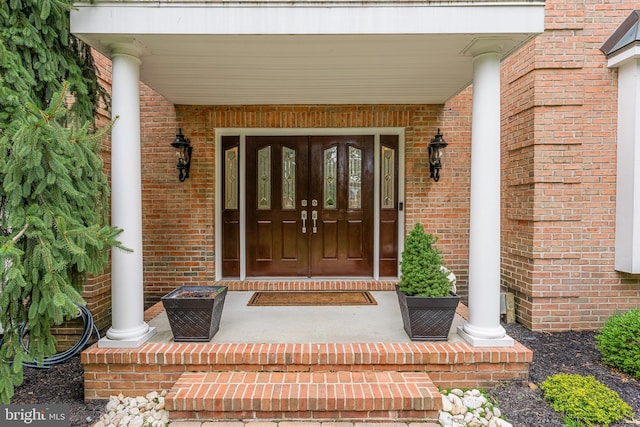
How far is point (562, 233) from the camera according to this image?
366cm

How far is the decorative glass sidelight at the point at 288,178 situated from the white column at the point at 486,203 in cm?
242

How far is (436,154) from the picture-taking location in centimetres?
426

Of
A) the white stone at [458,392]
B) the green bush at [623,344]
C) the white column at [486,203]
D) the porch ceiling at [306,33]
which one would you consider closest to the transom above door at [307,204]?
the porch ceiling at [306,33]

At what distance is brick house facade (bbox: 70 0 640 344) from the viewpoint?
3615 millimetres

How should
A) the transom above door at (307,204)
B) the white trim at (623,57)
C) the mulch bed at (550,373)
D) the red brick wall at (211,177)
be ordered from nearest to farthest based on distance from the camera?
the mulch bed at (550,373), the white trim at (623,57), the red brick wall at (211,177), the transom above door at (307,204)

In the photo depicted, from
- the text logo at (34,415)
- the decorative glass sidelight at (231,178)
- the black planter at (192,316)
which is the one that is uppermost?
the decorative glass sidelight at (231,178)

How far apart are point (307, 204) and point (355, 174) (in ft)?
2.46

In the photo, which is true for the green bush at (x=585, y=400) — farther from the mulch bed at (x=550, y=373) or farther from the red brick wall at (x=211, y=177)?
the red brick wall at (x=211, y=177)

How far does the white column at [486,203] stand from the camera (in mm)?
2709

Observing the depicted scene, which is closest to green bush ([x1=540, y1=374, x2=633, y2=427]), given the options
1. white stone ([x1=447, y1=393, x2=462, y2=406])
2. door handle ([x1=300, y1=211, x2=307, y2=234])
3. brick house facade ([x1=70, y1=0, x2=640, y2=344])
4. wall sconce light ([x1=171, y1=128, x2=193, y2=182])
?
white stone ([x1=447, y1=393, x2=462, y2=406])

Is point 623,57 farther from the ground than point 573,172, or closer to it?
farther from the ground

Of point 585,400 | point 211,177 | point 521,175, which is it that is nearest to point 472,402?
point 585,400

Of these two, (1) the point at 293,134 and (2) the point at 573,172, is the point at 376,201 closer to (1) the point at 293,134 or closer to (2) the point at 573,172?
(1) the point at 293,134

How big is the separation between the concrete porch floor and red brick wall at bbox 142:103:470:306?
41.0 inches
